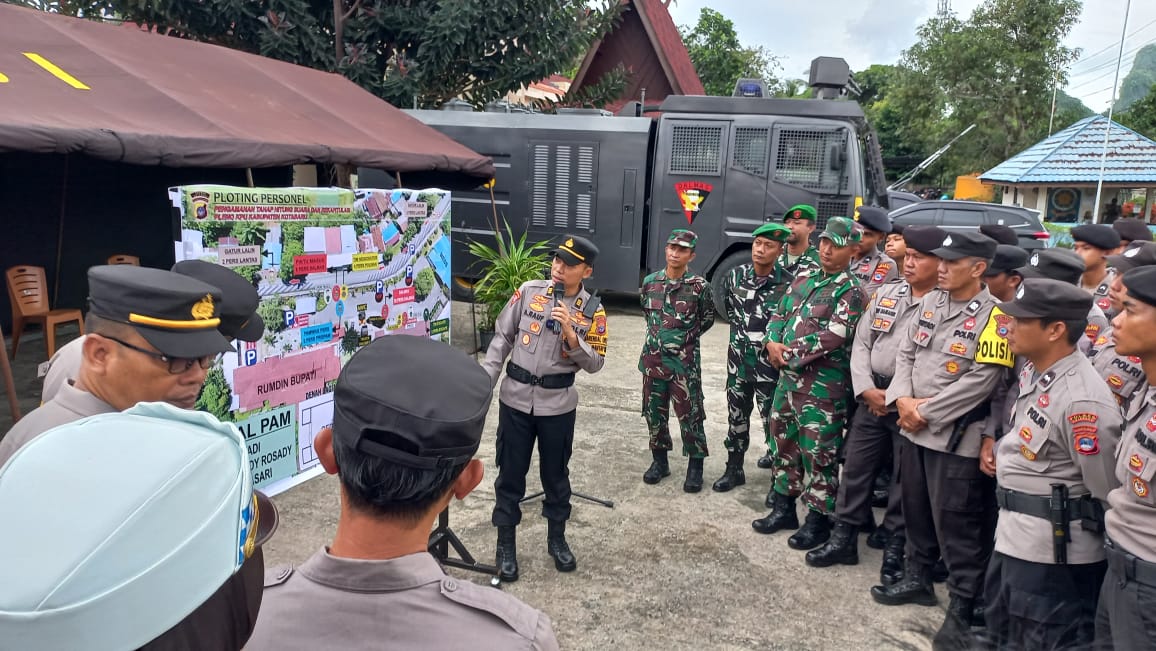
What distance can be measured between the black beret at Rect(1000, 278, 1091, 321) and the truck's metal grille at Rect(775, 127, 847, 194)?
21.5 feet

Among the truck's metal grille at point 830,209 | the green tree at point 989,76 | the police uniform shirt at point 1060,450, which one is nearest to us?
the police uniform shirt at point 1060,450

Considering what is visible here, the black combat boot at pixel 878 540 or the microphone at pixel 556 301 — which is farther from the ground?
the microphone at pixel 556 301

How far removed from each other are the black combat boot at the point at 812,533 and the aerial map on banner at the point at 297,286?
2.36 meters

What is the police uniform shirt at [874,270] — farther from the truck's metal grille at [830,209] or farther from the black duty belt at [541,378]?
the truck's metal grille at [830,209]

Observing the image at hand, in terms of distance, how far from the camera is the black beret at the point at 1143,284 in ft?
7.04

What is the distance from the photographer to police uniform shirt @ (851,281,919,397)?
3561 millimetres

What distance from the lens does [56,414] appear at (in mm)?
1741

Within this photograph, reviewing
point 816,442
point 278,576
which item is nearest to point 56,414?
point 278,576

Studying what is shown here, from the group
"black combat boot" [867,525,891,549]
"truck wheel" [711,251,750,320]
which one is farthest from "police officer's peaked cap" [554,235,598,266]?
"truck wheel" [711,251,750,320]

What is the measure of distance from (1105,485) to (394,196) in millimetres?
3839

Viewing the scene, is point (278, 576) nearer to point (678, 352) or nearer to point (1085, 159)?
point (678, 352)

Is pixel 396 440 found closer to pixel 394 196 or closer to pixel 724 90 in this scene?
pixel 394 196

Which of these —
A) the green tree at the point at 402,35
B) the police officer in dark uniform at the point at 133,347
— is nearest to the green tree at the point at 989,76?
the green tree at the point at 402,35

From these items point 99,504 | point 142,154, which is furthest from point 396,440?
point 142,154
